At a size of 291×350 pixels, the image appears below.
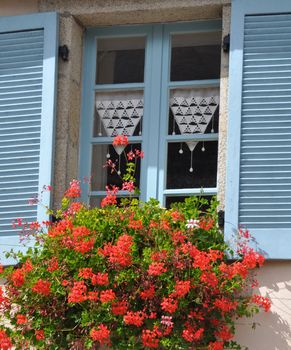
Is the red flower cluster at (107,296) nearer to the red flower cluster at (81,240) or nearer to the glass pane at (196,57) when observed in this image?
the red flower cluster at (81,240)

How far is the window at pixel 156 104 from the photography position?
8.59 metres

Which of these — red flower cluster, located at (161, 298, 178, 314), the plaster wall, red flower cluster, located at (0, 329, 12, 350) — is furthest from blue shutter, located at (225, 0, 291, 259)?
red flower cluster, located at (0, 329, 12, 350)

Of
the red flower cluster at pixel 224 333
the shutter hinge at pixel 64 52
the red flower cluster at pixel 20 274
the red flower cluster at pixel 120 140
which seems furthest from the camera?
the shutter hinge at pixel 64 52

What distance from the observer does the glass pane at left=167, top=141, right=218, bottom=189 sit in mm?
8547

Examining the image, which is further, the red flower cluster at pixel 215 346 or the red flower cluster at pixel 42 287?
the red flower cluster at pixel 42 287

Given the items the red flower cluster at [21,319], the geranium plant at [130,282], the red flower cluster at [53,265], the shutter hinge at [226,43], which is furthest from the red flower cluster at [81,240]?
the shutter hinge at [226,43]

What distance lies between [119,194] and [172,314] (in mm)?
1206

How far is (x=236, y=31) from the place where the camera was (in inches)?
328

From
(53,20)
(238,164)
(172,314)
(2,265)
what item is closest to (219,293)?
(172,314)

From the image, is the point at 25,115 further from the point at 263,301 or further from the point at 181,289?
the point at 263,301

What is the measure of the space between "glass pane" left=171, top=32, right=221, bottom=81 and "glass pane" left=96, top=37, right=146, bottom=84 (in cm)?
23

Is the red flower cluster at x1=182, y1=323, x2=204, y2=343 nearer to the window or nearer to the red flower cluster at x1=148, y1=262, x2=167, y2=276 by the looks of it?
the red flower cluster at x1=148, y1=262, x2=167, y2=276

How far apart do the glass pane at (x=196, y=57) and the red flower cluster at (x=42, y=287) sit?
5.57 feet

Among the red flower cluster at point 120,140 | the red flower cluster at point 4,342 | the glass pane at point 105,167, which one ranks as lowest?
the red flower cluster at point 4,342
